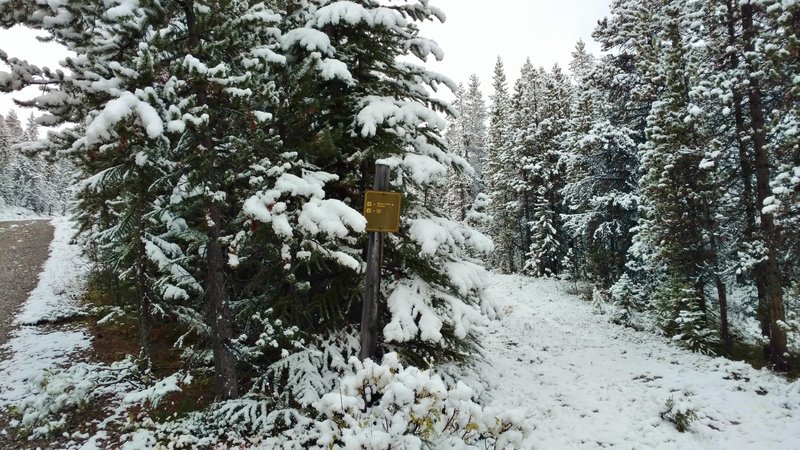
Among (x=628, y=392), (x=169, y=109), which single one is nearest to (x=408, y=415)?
(x=169, y=109)

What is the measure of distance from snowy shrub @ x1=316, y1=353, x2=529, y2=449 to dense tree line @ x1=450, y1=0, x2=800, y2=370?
9.21 meters

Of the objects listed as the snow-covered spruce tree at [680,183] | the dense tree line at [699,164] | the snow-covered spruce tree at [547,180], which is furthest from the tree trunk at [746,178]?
the snow-covered spruce tree at [547,180]

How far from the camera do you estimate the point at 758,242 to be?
11.6m

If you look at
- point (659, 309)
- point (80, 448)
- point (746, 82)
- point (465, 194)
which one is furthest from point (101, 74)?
point (465, 194)

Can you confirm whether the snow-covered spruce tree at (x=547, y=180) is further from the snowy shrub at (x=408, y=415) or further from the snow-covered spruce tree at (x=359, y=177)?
the snowy shrub at (x=408, y=415)

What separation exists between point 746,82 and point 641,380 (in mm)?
8162

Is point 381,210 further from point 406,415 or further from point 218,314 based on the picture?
point 218,314

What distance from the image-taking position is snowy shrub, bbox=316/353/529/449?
355 cm

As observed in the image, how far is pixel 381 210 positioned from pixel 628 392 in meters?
7.72

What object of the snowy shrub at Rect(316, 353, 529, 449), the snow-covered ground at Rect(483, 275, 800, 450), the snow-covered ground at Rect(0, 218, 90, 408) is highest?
the snowy shrub at Rect(316, 353, 529, 449)

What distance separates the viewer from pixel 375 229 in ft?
18.9

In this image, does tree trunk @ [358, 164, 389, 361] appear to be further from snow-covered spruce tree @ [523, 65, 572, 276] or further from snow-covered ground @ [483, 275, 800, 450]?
snow-covered spruce tree @ [523, 65, 572, 276]

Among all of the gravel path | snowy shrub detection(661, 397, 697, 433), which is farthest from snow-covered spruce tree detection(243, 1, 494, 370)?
the gravel path

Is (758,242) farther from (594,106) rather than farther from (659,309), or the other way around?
(594,106)
